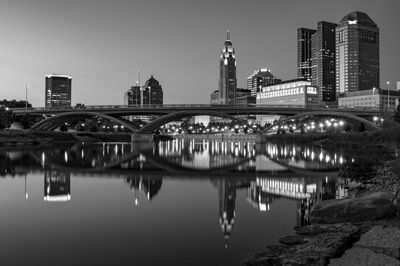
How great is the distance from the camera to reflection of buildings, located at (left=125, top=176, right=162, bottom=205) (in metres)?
18.7

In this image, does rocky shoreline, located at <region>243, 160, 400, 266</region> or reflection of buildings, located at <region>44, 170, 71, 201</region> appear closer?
rocky shoreline, located at <region>243, 160, 400, 266</region>

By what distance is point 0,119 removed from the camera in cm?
7875

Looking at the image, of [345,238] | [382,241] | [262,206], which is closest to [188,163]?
[262,206]

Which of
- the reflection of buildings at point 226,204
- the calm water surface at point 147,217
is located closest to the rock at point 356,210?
the calm water surface at point 147,217

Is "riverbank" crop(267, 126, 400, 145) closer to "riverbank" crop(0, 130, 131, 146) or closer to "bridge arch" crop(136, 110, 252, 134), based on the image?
"bridge arch" crop(136, 110, 252, 134)

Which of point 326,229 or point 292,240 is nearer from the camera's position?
point 292,240

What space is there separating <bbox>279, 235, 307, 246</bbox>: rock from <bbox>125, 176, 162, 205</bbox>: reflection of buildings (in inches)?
307

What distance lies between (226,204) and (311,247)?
24.5 feet

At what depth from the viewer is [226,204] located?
52.4 ft

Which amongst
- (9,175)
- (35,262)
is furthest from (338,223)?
(9,175)

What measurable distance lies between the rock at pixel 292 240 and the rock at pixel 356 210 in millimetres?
1830

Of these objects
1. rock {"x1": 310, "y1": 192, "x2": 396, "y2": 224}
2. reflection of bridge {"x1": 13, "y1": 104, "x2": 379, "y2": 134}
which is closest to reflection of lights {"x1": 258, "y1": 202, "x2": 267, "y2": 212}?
rock {"x1": 310, "y1": 192, "x2": 396, "y2": 224}

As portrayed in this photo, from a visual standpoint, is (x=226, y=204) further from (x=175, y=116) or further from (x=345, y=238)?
(x=175, y=116)

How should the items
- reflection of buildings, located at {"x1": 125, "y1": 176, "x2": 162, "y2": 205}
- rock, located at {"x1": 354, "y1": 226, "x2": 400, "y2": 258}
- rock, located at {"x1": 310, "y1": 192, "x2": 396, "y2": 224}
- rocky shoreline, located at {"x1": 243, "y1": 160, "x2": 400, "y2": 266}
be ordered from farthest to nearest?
reflection of buildings, located at {"x1": 125, "y1": 176, "x2": 162, "y2": 205}
rock, located at {"x1": 310, "y1": 192, "x2": 396, "y2": 224}
rock, located at {"x1": 354, "y1": 226, "x2": 400, "y2": 258}
rocky shoreline, located at {"x1": 243, "y1": 160, "x2": 400, "y2": 266}
